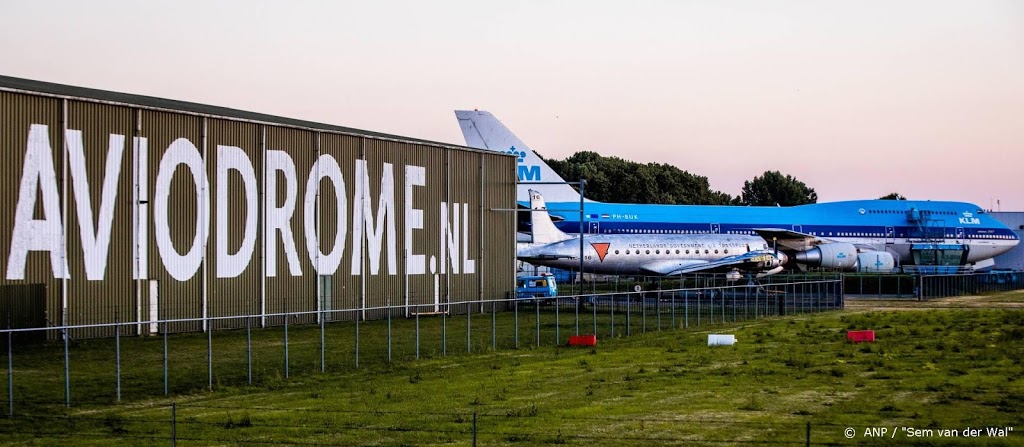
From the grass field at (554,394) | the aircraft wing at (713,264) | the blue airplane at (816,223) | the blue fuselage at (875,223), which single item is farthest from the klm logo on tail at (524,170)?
the grass field at (554,394)

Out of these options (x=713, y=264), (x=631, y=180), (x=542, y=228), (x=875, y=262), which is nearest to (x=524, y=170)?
(x=542, y=228)

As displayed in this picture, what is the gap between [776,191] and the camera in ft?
612

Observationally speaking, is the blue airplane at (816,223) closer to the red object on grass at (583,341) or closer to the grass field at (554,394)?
the grass field at (554,394)

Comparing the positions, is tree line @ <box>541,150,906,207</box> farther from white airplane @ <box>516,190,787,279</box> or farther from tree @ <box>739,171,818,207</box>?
white airplane @ <box>516,190,787,279</box>

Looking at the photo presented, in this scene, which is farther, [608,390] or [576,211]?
[576,211]

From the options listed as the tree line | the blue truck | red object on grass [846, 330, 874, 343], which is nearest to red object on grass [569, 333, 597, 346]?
red object on grass [846, 330, 874, 343]

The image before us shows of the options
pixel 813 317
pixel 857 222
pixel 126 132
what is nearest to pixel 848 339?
pixel 813 317

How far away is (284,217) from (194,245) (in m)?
4.71

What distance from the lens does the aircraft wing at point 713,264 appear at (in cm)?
7338

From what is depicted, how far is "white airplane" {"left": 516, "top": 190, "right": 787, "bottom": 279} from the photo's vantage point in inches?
2633

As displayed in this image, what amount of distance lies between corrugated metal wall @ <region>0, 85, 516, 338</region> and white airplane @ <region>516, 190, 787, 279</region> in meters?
11.6

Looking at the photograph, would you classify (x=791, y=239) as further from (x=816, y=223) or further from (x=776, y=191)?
(x=776, y=191)

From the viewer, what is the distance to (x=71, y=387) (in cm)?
2431

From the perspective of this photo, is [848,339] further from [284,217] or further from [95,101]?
[95,101]
